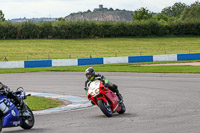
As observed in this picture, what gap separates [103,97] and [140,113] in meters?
1.37

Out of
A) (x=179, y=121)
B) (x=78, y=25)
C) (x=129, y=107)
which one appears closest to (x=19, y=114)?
(x=179, y=121)

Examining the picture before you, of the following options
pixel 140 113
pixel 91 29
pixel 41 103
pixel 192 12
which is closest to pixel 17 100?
pixel 140 113

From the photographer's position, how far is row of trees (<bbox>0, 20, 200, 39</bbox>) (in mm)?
76375

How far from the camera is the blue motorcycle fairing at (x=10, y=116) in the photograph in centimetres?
895

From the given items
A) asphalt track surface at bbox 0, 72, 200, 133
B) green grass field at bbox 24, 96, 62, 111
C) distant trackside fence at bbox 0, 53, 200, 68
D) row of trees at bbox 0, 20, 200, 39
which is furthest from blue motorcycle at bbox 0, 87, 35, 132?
row of trees at bbox 0, 20, 200, 39

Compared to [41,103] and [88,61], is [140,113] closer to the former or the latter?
[41,103]

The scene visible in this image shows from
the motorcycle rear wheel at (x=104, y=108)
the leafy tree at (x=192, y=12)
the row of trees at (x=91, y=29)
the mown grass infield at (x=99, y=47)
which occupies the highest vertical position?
the leafy tree at (x=192, y=12)

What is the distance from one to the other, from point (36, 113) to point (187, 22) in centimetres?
7445

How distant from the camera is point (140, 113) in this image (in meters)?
11.8

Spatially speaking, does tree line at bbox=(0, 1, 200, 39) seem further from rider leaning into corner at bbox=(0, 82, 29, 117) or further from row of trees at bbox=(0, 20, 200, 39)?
rider leaning into corner at bbox=(0, 82, 29, 117)

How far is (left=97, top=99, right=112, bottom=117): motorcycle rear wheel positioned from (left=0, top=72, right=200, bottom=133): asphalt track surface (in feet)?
0.55

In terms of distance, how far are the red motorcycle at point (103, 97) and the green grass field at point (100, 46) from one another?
153 ft

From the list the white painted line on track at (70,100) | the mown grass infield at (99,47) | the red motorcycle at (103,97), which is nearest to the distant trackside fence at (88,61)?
the mown grass infield at (99,47)

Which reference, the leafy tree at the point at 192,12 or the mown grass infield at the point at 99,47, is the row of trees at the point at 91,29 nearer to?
the mown grass infield at the point at 99,47
